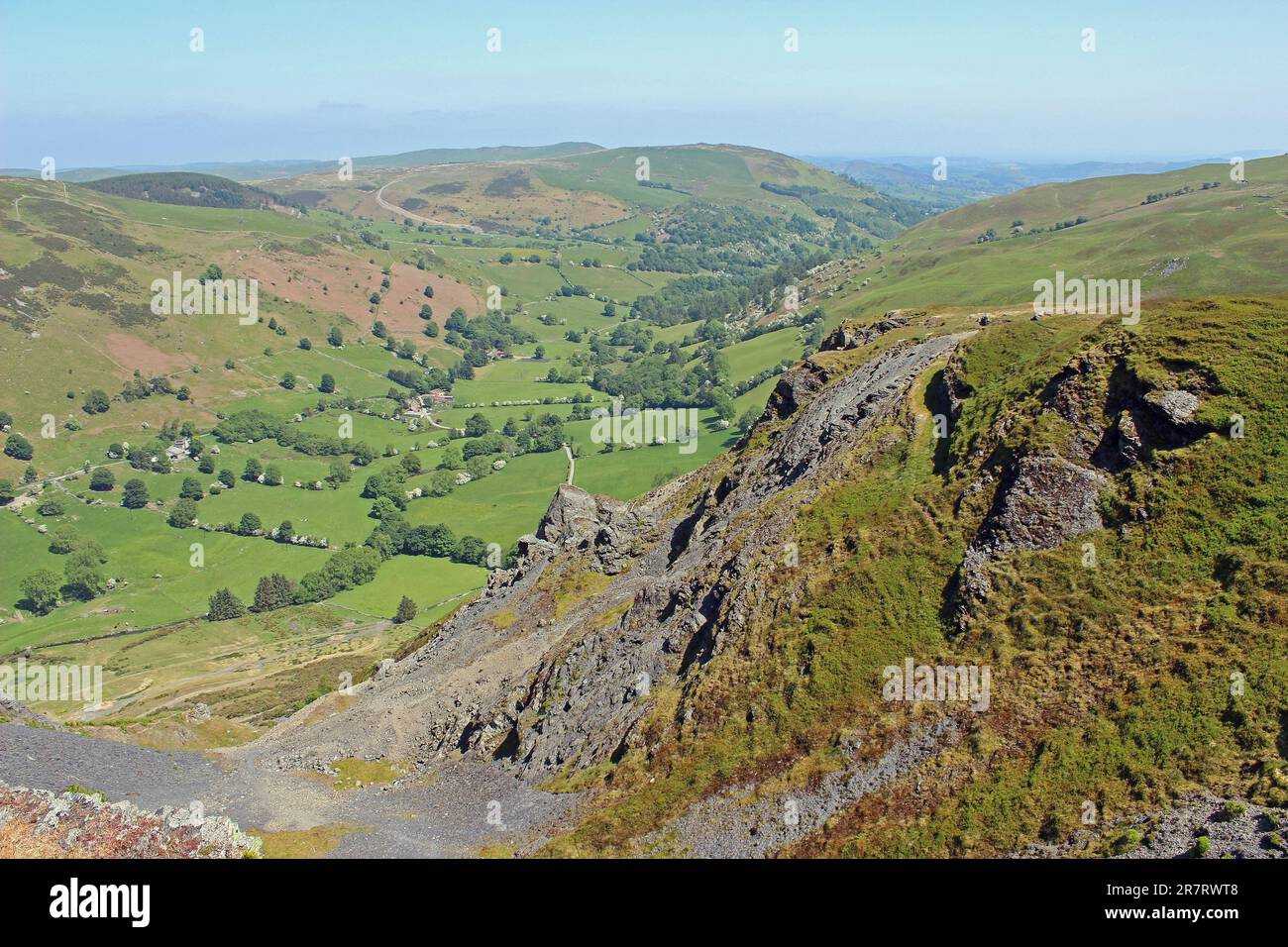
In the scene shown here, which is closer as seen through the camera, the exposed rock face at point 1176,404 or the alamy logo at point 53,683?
the exposed rock face at point 1176,404

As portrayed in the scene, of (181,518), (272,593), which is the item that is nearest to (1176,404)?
(272,593)

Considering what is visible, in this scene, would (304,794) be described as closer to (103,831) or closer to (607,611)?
(103,831)

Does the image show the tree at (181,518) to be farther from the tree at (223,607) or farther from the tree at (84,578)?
the tree at (223,607)

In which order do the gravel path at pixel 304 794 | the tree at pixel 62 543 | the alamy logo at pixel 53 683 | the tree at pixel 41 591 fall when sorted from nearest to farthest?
the gravel path at pixel 304 794, the alamy logo at pixel 53 683, the tree at pixel 41 591, the tree at pixel 62 543

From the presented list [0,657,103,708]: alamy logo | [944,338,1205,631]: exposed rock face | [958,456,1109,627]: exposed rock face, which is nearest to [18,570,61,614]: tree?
[0,657,103,708]: alamy logo

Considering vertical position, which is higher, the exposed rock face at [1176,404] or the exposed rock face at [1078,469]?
the exposed rock face at [1176,404]

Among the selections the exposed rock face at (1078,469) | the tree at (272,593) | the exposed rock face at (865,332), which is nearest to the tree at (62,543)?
the tree at (272,593)
